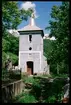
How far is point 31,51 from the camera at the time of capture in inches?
1055

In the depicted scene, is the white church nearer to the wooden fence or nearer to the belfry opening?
the belfry opening

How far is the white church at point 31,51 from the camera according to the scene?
87.5 feet

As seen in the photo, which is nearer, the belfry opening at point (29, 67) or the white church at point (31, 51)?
the white church at point (31, 51)

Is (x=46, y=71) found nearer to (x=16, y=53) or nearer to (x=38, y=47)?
(x=38, y=47)

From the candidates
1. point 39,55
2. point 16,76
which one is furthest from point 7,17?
point 39,55

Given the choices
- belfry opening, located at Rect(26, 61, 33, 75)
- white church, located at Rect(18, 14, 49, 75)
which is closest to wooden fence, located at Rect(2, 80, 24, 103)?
white church, located at Rect(18, 14, 49, 75)

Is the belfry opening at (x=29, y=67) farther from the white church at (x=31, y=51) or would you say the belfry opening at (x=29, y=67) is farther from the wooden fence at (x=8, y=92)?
the wooden fence at (x=8, y=92)

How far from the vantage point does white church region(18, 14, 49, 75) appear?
26672mm

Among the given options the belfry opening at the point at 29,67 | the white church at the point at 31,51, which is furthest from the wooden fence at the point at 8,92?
the belfry opening at the point at 29,67

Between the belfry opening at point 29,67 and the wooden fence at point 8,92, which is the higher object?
the belfry opening at point 29,67

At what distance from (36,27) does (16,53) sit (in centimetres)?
518

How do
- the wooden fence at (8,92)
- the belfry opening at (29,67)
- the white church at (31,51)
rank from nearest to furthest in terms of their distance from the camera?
1. the wooden fence at (8,92)
2. the white church at (31,51)
3. the belfry opening at (29,67)

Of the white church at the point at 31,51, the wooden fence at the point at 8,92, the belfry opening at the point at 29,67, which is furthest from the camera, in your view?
the belfry opening at the point at 29,67

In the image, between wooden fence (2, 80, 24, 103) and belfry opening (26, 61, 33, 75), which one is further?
belfry opening (26, 61, 33, 75)
